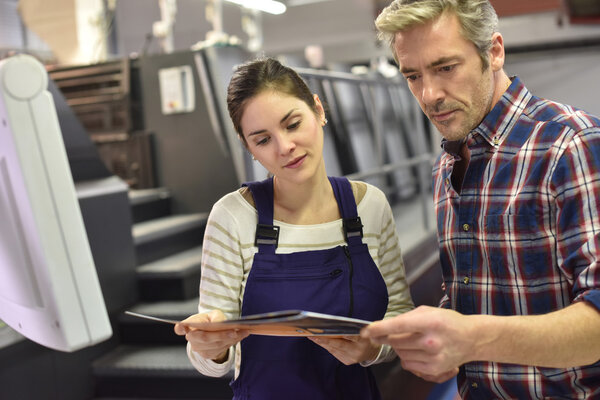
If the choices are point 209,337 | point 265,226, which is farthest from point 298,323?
point 265,226

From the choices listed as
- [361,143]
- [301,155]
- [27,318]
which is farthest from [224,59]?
[27,318]

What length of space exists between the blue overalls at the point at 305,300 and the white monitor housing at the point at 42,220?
15.7 inches

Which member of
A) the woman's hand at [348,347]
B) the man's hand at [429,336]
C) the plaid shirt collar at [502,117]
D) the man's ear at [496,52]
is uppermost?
the man's ear at [496,52]

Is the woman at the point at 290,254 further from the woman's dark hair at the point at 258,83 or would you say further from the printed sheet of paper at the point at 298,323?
the printed sheet of paper at the point at 298,323

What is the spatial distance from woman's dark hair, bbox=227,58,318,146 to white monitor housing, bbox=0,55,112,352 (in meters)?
0.45

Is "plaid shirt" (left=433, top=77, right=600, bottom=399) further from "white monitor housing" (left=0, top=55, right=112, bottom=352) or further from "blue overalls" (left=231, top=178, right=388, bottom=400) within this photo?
"white monitor housing" (left=0, top=55, right=112, bottom=352)

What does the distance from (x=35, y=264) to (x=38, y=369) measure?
2113 millimetres

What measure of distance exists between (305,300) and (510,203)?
45 cm

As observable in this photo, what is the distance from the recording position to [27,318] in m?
0.98

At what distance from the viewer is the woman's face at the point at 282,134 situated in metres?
1.25

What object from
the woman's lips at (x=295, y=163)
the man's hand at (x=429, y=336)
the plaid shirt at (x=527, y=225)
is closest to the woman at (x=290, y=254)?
the woman's lips at (x=295, y=163)

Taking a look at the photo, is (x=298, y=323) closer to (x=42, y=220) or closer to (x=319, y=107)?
(x=42, y=220)

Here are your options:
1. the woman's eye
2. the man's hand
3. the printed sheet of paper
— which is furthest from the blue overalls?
the man's hand

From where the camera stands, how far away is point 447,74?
117 cm
